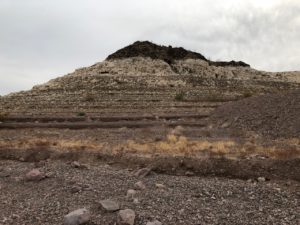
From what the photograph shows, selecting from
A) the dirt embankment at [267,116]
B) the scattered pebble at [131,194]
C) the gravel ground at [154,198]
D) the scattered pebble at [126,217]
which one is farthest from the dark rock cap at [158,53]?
the scattered pebble at [126,217]

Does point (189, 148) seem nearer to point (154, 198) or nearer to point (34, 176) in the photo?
point (34, 176)

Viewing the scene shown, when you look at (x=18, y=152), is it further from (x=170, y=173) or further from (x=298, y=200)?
(x=298, y=200)

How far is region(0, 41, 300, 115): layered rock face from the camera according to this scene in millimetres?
59531

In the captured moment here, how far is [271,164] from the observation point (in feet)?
59.9

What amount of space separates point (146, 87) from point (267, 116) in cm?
4403

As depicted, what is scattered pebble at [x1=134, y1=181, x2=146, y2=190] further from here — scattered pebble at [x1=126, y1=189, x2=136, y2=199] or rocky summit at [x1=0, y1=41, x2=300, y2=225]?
scattered pebble at [x1=126, y1=189, x2=136, y2=199]

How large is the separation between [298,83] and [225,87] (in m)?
18.0

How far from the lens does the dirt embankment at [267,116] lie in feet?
97.9

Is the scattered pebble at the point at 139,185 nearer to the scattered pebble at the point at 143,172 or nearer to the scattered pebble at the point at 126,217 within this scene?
the scattered pebble at the point at 143,172

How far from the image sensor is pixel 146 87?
252 feet

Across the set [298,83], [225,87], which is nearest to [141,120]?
[225,87]

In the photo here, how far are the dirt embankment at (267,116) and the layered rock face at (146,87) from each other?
12386 mm

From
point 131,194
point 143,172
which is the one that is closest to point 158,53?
point 143,172

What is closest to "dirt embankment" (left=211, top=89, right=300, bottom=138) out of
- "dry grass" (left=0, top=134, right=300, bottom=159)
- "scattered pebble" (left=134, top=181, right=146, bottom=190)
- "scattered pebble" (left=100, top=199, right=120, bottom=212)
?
"dry grass" (left=0, top=134, right=300, bottom=159)
